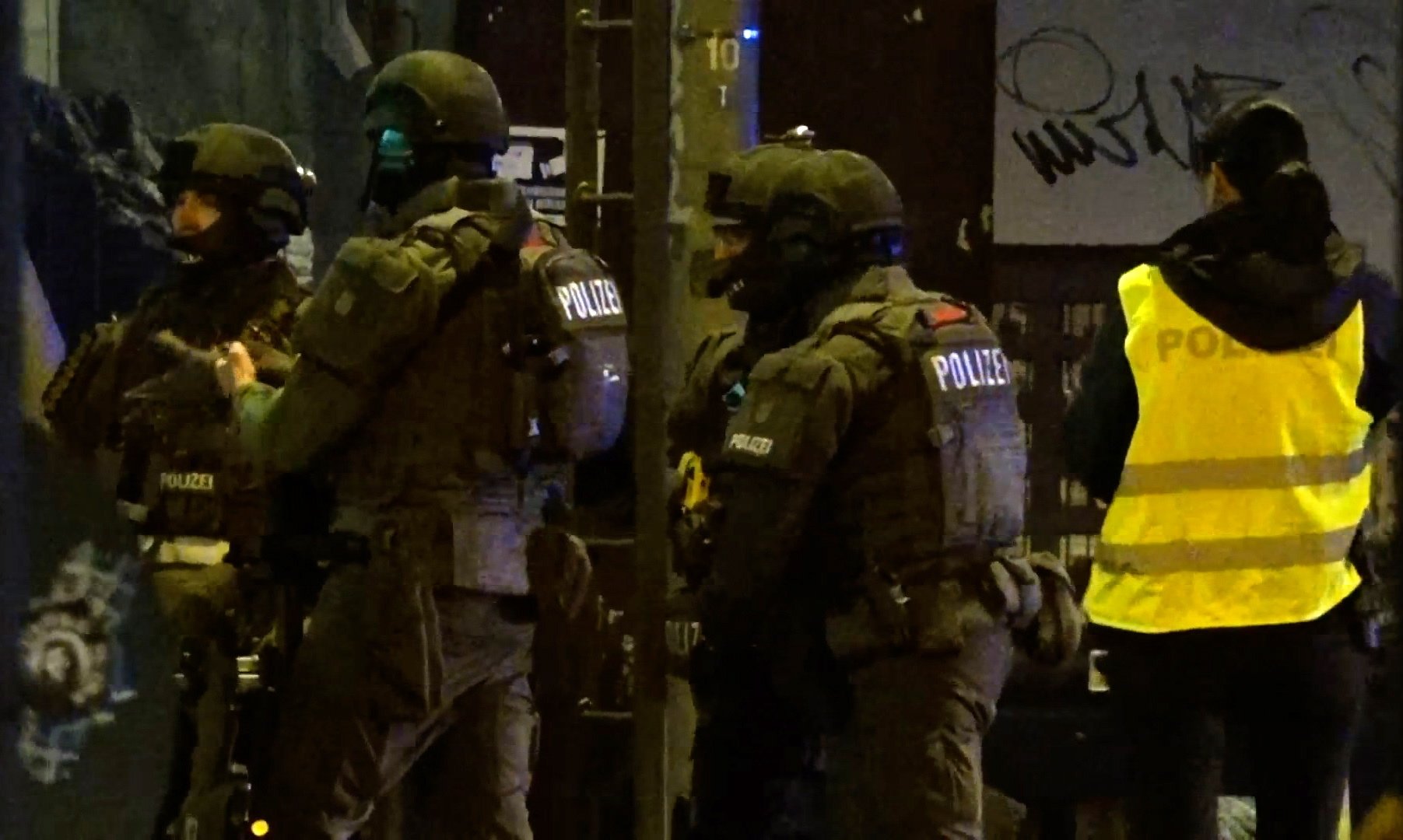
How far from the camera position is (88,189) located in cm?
576

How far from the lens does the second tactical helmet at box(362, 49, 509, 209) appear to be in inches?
170

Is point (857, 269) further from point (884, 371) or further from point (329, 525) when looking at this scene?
point (329, 525)

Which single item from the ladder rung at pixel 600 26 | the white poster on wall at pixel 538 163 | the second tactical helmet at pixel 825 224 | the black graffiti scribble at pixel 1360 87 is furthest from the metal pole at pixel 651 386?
the black graffiti scribble at pixel 1360 87

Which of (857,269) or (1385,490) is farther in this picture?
(1385,490)

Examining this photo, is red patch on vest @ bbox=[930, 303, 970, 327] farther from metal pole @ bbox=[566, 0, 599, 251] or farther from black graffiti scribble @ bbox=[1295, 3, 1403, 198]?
black graffiti scribble @ bbox=[1295, 3, 1403, 198]

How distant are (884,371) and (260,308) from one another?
4.86ft

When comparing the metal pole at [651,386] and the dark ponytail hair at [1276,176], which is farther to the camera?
the metal pole at [651,386]

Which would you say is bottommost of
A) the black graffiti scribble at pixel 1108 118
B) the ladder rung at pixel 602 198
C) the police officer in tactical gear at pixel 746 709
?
the police officer in tactical gear at pixel 746 709

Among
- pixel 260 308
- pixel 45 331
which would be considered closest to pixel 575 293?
pixel 260 308

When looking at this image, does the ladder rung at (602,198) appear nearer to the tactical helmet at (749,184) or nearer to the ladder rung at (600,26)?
the ladder rung at (600,26)

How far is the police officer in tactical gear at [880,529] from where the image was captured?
167 inches

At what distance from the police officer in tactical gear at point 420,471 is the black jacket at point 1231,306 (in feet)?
3.63

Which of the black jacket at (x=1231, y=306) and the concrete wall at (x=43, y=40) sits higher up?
the concrete wall at (x=43, y=40)

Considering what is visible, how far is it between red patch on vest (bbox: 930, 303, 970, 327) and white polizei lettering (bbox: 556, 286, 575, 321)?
2.42 ft
